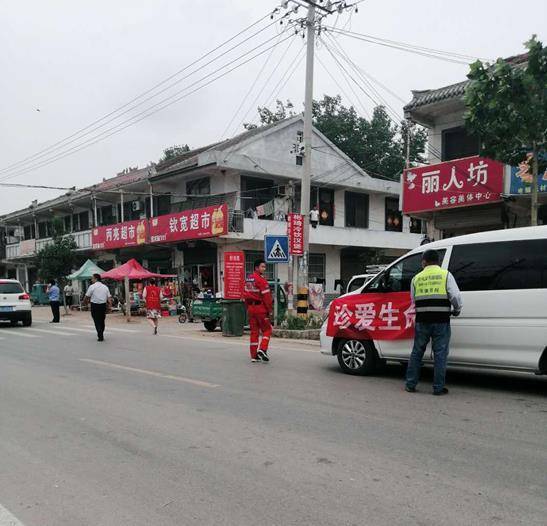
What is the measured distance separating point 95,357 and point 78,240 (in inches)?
950

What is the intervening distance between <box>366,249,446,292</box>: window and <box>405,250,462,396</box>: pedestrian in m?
0.66

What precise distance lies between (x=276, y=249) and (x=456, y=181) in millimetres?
5367

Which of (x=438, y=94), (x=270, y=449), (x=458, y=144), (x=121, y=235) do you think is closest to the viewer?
(x=270, y=449)

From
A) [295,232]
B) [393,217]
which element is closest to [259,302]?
[295,232]

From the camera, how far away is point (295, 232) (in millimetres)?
15461

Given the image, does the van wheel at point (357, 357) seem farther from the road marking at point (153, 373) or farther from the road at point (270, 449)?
the road marking at point (153, 373)

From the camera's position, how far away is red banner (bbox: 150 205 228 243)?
2197 cm

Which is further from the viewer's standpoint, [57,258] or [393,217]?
[393,217]

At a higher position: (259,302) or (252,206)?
(252,206)

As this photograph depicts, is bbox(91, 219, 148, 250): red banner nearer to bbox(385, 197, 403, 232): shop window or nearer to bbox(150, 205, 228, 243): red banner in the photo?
bbox(150, 205, 228, 243): red banner

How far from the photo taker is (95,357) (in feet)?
34.0

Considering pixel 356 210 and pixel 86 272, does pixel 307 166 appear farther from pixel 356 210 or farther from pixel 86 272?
pixel 86 272

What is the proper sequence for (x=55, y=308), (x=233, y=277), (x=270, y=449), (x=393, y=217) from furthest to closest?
(x=393, y=217), (x=55, y=308), (x=233, y=277), (x=270, y=449)

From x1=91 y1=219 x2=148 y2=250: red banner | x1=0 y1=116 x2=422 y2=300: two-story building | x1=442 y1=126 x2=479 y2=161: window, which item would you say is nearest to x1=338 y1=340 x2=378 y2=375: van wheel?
x1=442 y1=126 x2=479 y2=161: window
